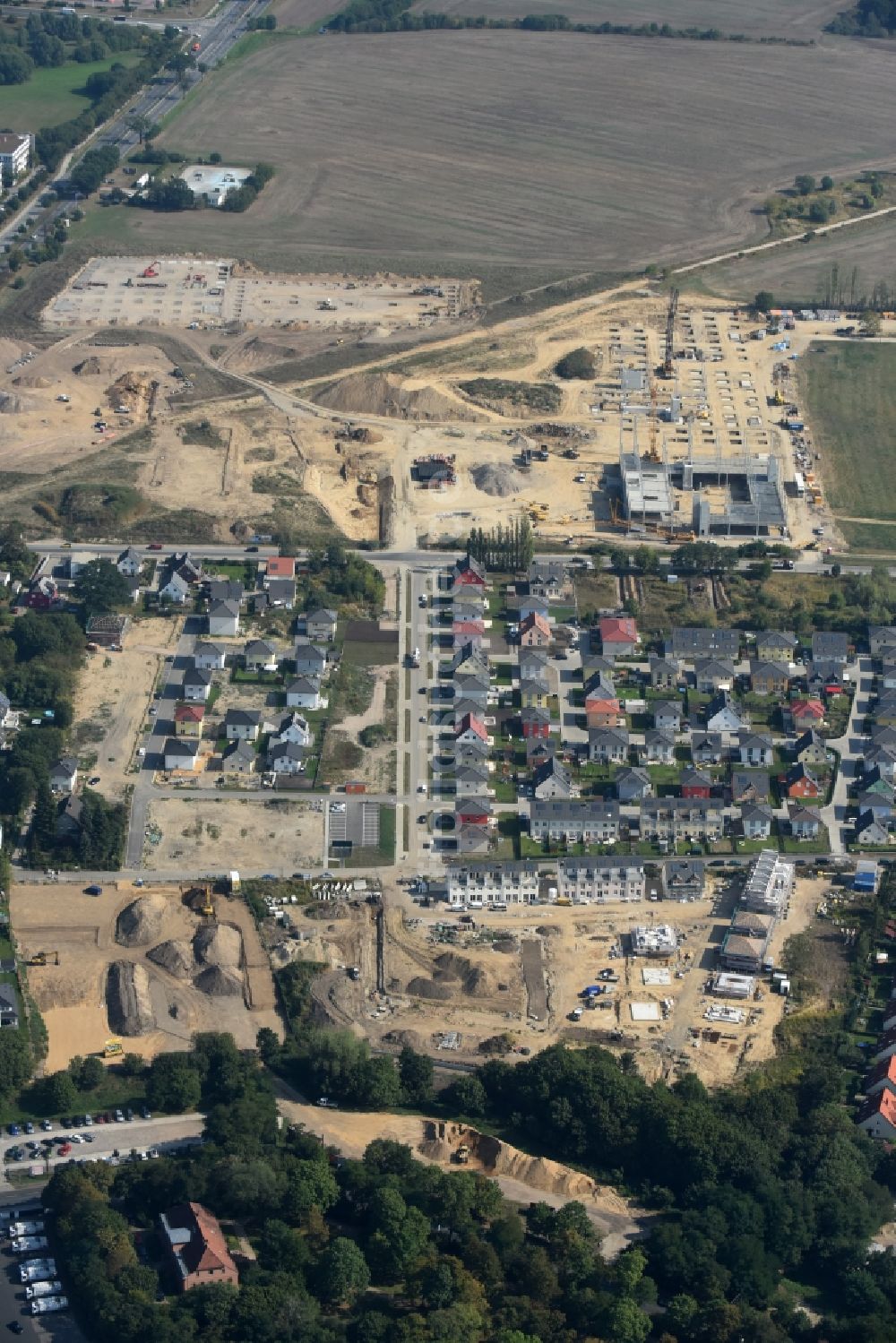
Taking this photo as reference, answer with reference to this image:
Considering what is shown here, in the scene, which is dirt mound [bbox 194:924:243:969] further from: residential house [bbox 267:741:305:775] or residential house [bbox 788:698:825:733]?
residential house [bbox 788:698:825:733]

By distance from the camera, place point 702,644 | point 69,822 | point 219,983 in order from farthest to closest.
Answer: point 702,644 → point 69,822 → point 219,983

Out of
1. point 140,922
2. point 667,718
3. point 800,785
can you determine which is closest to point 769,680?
point 667,718

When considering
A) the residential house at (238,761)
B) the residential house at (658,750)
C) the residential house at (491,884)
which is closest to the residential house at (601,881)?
the residential house at (491,884)

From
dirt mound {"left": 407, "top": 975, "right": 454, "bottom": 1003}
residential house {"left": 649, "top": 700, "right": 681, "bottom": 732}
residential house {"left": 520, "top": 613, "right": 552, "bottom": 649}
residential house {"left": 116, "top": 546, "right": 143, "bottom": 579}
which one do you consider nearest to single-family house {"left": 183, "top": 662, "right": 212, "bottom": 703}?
residential house {"left": 116, "top": 546, "right": 143, "bottom": 579}

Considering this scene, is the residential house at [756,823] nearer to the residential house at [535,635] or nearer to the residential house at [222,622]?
the residential house at [535,635]

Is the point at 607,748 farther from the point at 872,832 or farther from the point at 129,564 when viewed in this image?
the point at 129,564

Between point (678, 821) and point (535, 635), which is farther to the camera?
point (535, 635)
